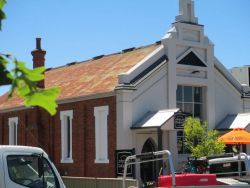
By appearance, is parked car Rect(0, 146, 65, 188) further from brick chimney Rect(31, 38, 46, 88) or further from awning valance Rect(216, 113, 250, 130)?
brick chimney Rect(31, 38, 46, 88)

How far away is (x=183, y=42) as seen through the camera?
2658 centimetres

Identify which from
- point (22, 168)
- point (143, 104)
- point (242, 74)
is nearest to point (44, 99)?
point (22, 168)

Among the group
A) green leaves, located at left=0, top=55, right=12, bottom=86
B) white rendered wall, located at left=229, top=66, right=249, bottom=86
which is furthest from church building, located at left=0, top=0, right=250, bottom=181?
green leaves, located at left=0, top=55, right=12, bottom=86

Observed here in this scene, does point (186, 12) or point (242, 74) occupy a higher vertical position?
point (186, 12)

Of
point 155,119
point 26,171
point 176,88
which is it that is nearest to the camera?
point 26,171

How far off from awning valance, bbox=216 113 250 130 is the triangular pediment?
331 cm

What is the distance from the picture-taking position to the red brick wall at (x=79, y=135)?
24500mm

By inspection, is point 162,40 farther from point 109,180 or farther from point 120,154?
point 109,180

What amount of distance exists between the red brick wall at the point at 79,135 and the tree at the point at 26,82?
21214 millimetres

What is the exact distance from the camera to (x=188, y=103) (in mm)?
27172

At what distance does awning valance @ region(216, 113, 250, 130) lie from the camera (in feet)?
87.5

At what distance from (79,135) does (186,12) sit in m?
8.42

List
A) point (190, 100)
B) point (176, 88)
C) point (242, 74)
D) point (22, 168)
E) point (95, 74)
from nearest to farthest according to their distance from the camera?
point (22, 168)
point (176, 88)
point (190, 100)
point (95, 74)
point (242, 74)

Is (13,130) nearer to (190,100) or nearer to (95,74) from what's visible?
(95,74)
